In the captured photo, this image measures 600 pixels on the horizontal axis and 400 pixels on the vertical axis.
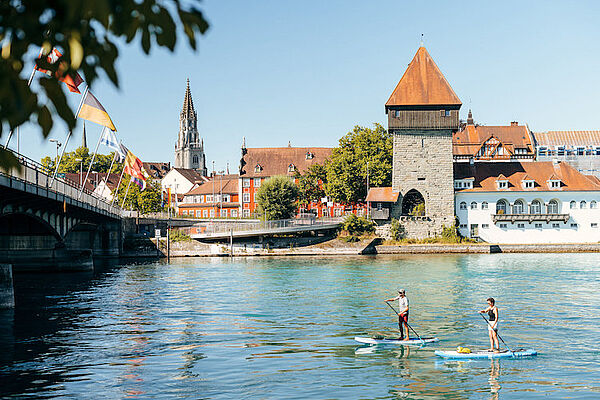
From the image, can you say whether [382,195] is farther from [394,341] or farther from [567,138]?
[394,341]

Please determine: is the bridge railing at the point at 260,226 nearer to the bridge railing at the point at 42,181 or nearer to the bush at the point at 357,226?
the bush at the point at 357,226

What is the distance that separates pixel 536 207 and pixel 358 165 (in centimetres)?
2342

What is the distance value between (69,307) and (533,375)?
24556 millimetres

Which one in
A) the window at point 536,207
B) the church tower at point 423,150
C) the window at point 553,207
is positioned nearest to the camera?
the church tower at point 423,150

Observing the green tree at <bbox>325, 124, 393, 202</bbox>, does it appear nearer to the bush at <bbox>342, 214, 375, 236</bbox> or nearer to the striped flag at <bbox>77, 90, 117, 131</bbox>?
the bush at <bbox>342, 214, 375, 236</bbox>

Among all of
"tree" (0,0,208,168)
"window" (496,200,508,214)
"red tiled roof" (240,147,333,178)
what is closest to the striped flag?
"tree" (0,0,208,168)

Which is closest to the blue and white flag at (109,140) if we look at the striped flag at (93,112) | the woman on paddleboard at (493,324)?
the striped flag at (93,112)

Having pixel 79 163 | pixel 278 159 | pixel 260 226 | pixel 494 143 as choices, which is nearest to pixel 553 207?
pixel 494 143

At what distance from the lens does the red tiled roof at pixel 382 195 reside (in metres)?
82.2

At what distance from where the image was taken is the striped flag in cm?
4175

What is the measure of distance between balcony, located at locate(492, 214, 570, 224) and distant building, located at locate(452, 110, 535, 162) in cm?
3039

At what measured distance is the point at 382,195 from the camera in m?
83.3

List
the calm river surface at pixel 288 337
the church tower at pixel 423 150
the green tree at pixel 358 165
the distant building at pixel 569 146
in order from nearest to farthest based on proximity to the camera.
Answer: the calm river surface at pixel 288 337 → the church tower at pixel 423 150 → the green tree at pixel 358 165 → the distant building at pixel 569 146

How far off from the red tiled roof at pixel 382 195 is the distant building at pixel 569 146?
41.0 metres
